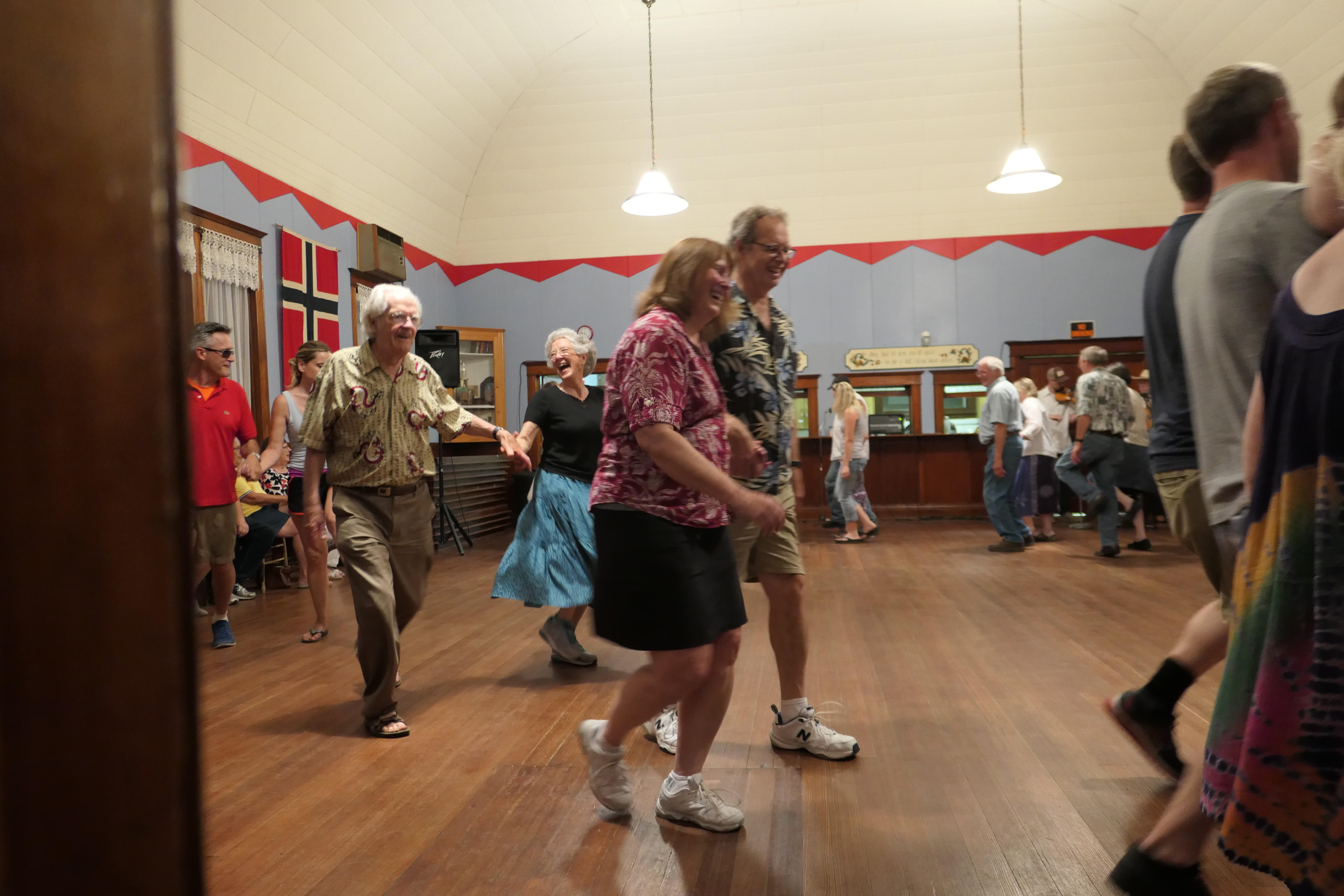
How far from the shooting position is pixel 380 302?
9.31 ft

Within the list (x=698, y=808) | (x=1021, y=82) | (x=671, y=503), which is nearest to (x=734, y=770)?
(x=698, y=808)

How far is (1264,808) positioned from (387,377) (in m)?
2.54

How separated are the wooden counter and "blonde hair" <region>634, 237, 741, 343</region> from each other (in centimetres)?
809

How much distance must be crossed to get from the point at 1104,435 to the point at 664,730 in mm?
5112

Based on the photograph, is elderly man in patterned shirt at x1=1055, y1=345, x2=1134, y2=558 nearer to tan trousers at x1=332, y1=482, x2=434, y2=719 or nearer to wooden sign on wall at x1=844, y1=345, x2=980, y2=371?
wooden sign on wall at x1=844, y1=345, x2=980, y2=371

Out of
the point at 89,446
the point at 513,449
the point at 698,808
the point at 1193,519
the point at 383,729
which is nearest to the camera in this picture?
the point at 89,446

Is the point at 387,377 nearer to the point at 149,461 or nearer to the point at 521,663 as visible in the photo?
the point at 521,663

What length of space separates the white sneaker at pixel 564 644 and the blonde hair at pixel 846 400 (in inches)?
181

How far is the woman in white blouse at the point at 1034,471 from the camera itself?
24.6ft

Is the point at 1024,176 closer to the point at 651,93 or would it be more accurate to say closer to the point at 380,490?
the point at 651,93

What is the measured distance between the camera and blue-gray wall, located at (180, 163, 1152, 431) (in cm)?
1034

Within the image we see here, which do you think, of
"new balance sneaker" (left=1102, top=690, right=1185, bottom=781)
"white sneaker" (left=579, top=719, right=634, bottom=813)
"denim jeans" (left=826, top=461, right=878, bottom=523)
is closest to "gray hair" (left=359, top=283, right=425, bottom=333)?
"white sneaker" (left=579, top=719, right=634, bottom=813)

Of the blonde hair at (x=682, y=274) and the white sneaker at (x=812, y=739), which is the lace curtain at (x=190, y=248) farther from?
the white sneaker at (x=812, y=739)

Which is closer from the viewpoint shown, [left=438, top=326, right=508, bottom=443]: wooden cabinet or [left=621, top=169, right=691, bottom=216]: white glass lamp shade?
[left=621, top=169, right=691, bottom=216]: white glass lamp shade
